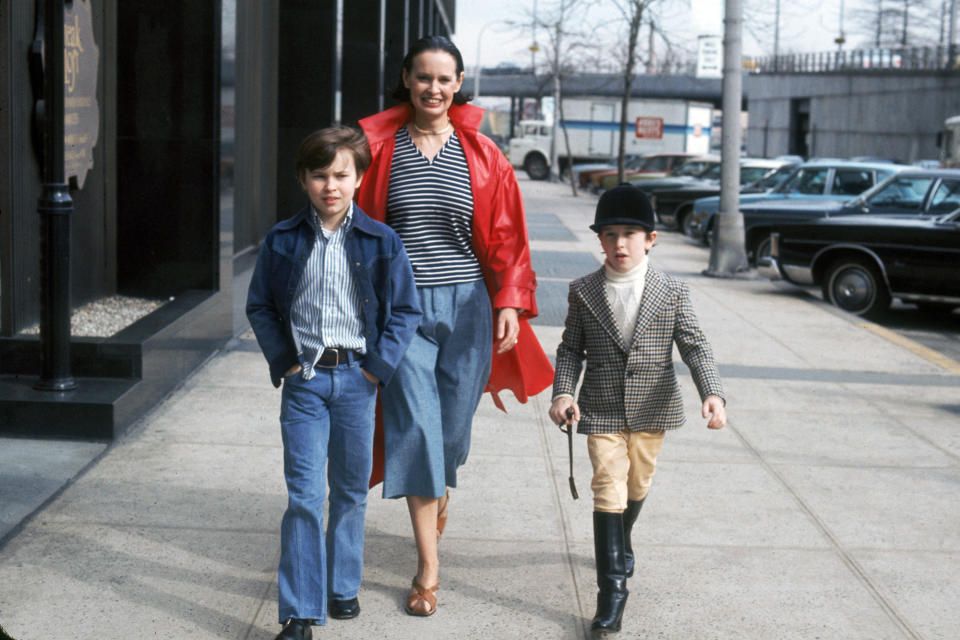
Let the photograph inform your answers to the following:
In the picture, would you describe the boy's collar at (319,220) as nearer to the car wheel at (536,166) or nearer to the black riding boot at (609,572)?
the black riding boot at (609,572)

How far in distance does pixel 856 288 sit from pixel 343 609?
10.00 meters

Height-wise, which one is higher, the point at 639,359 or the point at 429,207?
the point at 429,207

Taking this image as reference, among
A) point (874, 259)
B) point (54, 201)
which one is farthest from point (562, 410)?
point (874, 259)

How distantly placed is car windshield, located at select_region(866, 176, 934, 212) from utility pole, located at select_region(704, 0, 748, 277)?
1.89 meters

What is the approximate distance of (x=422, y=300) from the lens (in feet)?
13.1

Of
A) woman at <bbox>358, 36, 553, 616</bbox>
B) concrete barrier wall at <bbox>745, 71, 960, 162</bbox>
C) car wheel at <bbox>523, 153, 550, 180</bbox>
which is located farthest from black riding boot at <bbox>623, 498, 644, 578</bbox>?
car wheel at <bbox>523, 153, 550, 180</bbox>

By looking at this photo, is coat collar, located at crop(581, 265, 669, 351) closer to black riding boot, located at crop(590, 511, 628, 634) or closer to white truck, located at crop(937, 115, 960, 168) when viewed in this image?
black riding boot, located at crop(590, 511, 628, 634)

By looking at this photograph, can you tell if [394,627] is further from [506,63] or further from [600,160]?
[506,63]

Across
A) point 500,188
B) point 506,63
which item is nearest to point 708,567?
point 500,188

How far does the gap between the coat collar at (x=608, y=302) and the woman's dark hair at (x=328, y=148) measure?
2.83ft

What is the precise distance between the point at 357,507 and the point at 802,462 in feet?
10.4

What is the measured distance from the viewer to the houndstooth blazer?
157 inches

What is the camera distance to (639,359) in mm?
3994

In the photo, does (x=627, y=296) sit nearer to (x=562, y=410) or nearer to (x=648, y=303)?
(x=648, y=303)
